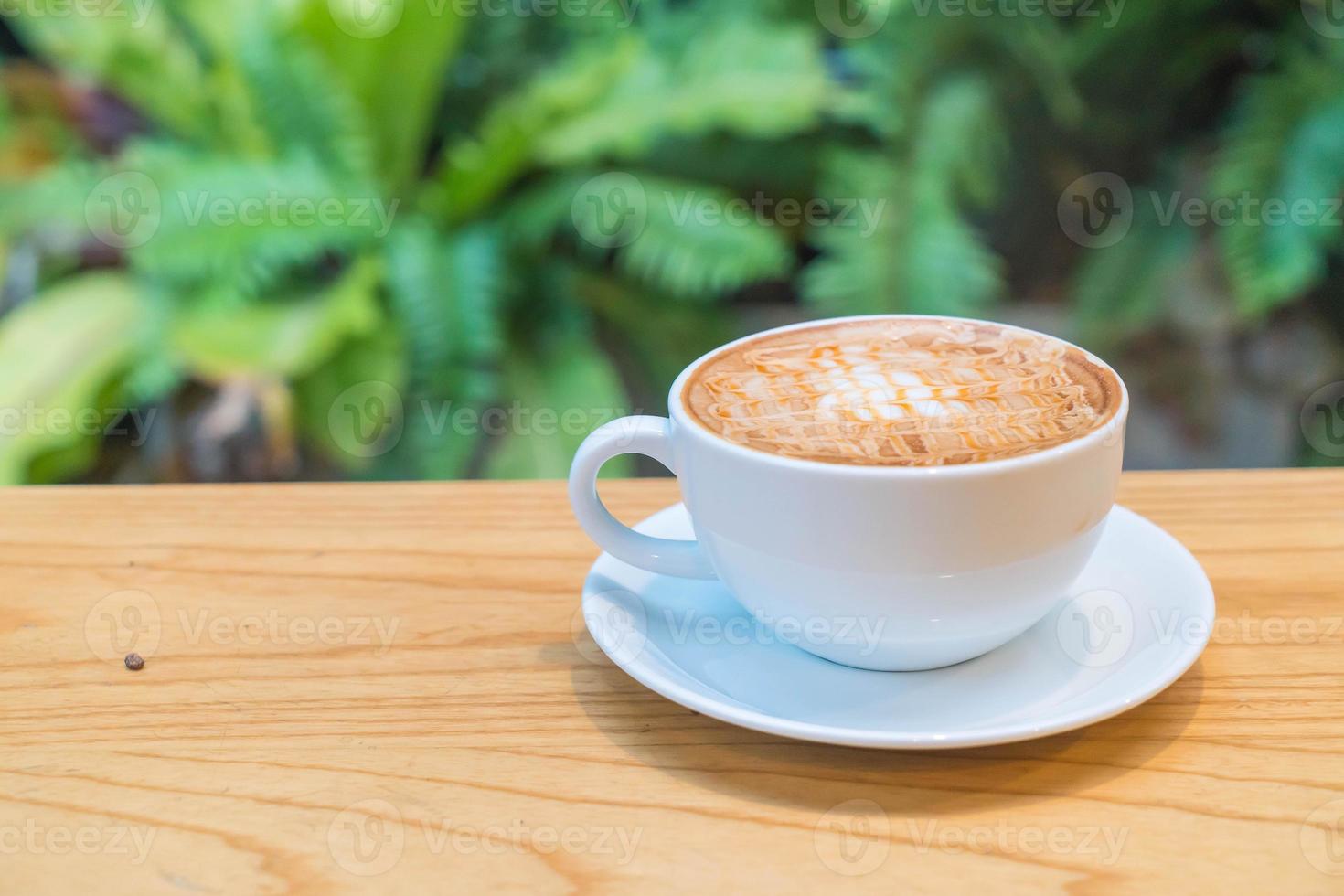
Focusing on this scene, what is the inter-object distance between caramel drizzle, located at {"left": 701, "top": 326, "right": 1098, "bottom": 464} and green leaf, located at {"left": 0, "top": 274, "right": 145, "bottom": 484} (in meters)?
1.76

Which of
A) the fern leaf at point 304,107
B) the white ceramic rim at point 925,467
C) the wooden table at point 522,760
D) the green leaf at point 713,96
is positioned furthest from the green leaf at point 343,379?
the white ceramic rim at point 925,467

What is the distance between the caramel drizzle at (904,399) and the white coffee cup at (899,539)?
2cm

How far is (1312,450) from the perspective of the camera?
2205mm

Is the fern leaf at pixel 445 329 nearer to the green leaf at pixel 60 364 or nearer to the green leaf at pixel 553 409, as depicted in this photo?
the green leaf at pixel 553 409

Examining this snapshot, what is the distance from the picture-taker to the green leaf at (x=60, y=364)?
6.61ft

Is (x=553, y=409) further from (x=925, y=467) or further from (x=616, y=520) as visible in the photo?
(x=925, y=467)

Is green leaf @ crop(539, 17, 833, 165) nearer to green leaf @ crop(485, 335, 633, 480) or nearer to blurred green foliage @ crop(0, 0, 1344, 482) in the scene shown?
blurred green foliage @ crop(0, 0, 1344, 482)

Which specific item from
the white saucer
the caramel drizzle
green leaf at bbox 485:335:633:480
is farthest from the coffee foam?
green leaf at bbox 485:335:633:480

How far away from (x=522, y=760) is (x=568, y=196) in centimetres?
168

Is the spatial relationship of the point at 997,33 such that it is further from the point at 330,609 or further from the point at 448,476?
the point at 330,609

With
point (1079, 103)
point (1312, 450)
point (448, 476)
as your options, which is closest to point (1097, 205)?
point (1079, 103)

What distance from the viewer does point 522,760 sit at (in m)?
0.56

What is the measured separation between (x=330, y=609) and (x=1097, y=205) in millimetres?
1956

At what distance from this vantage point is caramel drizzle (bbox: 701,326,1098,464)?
547 mm
